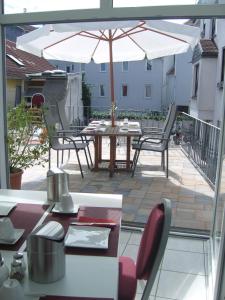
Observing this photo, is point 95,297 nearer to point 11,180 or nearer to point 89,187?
point 11,180

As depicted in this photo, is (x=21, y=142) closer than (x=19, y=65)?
Yes

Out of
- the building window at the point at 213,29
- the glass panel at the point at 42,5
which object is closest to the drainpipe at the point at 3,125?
the glass panel at the point at 42,5

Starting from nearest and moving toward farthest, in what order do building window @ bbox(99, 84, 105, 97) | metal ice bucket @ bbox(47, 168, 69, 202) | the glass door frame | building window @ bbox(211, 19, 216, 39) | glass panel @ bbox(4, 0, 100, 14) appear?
metal ice bucket @ bbox(47, 168, 69, 202)
the glass door frame
glass panel @ bbox(4, 0, 100, 14)
building window @ bbox(211, 19, 216, 39)
building window @ bbox(99, 84, 105, 97)

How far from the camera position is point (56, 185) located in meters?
1.76

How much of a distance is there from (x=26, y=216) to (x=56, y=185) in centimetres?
25

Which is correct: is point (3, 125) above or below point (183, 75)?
below

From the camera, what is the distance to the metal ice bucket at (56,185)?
1.76 metres

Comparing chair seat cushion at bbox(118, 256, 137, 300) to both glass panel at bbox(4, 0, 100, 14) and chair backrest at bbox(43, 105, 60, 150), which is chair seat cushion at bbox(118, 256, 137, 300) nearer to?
glass panel at bbox(4, 0, 100, 14)

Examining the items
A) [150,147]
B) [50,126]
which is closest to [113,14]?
[50,126]

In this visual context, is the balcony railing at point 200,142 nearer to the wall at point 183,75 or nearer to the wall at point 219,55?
the wall at point 219,55

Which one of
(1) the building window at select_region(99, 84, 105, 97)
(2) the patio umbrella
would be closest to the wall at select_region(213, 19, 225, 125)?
(2) the patio umbrella

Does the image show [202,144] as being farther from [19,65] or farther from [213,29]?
[19,65]

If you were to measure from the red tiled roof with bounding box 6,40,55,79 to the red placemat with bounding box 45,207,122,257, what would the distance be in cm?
804

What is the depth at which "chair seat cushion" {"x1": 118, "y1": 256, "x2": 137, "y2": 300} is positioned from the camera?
1424 millimetres
